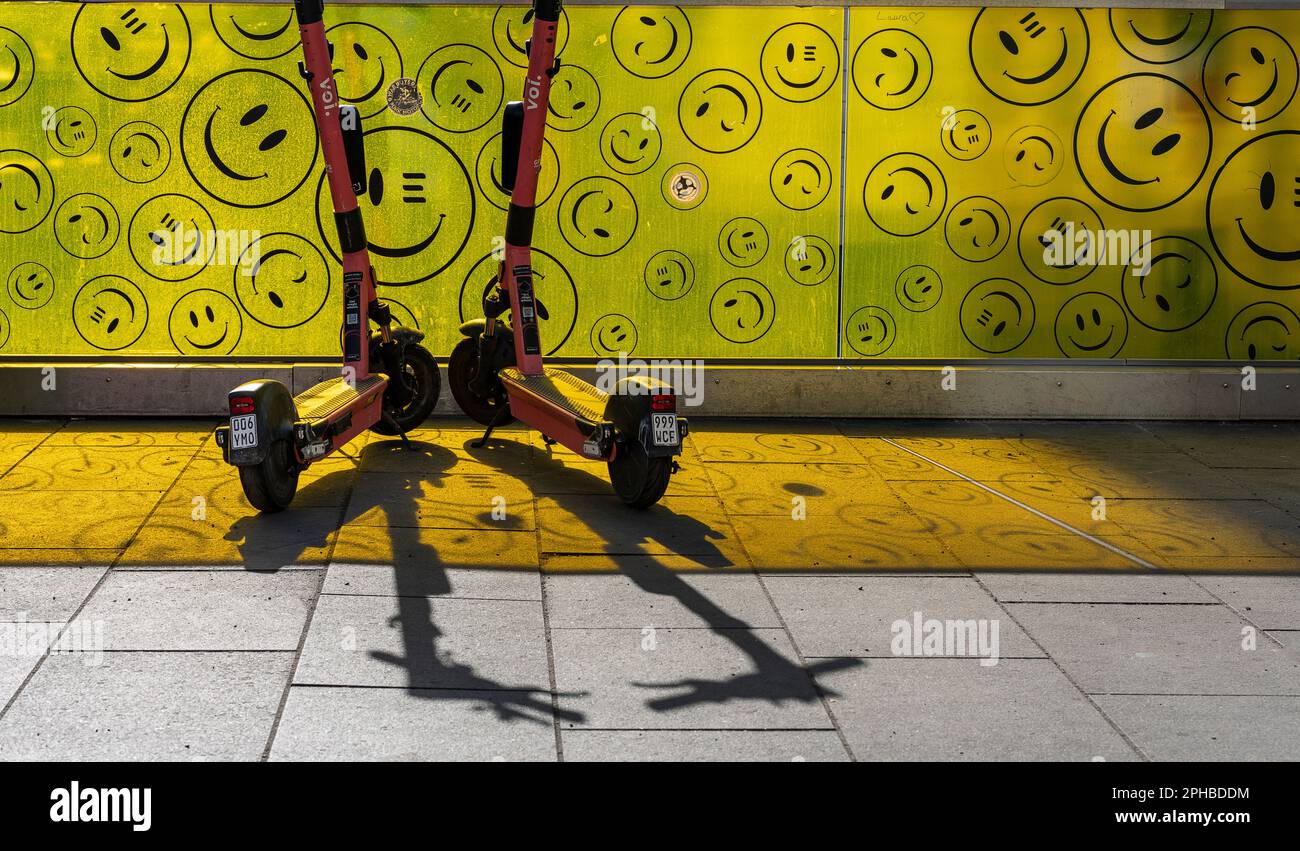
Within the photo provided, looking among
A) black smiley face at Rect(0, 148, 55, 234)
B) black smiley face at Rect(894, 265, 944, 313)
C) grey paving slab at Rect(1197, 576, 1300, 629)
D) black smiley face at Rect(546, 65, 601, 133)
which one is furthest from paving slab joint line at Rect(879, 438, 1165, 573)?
black smiley face at Rect(0, 148, 55, 234)

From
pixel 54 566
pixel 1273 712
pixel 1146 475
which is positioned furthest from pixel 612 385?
pixel 1273 712

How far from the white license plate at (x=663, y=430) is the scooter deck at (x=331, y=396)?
1599 millimetres

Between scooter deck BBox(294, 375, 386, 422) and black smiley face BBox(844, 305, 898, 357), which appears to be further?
black smiley face BBox(844, 305, 898, 357)

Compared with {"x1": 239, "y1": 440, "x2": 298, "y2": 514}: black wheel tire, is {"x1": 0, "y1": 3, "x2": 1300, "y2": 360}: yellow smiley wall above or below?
above

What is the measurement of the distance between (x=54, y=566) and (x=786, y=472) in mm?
3772

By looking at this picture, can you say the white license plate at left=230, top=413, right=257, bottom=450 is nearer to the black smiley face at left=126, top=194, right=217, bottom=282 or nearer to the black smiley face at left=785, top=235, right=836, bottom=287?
the black smiley face at left=126, top=194, right=217, bottom=282

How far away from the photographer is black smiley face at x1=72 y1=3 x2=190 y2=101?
28.5 feet

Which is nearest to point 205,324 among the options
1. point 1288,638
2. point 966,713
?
point 966,713

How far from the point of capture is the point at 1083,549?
6430 millimetres

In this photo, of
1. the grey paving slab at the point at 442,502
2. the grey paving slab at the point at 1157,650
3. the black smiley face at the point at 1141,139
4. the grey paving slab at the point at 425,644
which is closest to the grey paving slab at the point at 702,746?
the grey paving slab at the point at 425,644

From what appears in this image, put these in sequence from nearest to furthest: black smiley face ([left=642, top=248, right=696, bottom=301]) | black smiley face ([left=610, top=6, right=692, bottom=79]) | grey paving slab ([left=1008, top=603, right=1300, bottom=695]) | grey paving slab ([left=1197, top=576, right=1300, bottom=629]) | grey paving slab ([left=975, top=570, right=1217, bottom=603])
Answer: grey paving slab ([left=1008, top=603, right=1300, bottom=695]) → grey paving slab ([left=1197, top=576, right=1300, bottom=629]) → grey paving slab ([left=975, top=570, right=1217, bottom=603]) → black smiley face ([left=610, top=6, right=692, bottom=79]) → black smiley face ([left=642, top=248, right=696, bottom=301])

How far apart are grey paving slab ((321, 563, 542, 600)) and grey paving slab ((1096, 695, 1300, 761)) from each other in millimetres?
2257

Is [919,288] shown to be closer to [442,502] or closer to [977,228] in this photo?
[977,228]

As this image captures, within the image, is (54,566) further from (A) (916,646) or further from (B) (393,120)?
(B) (393,120)
